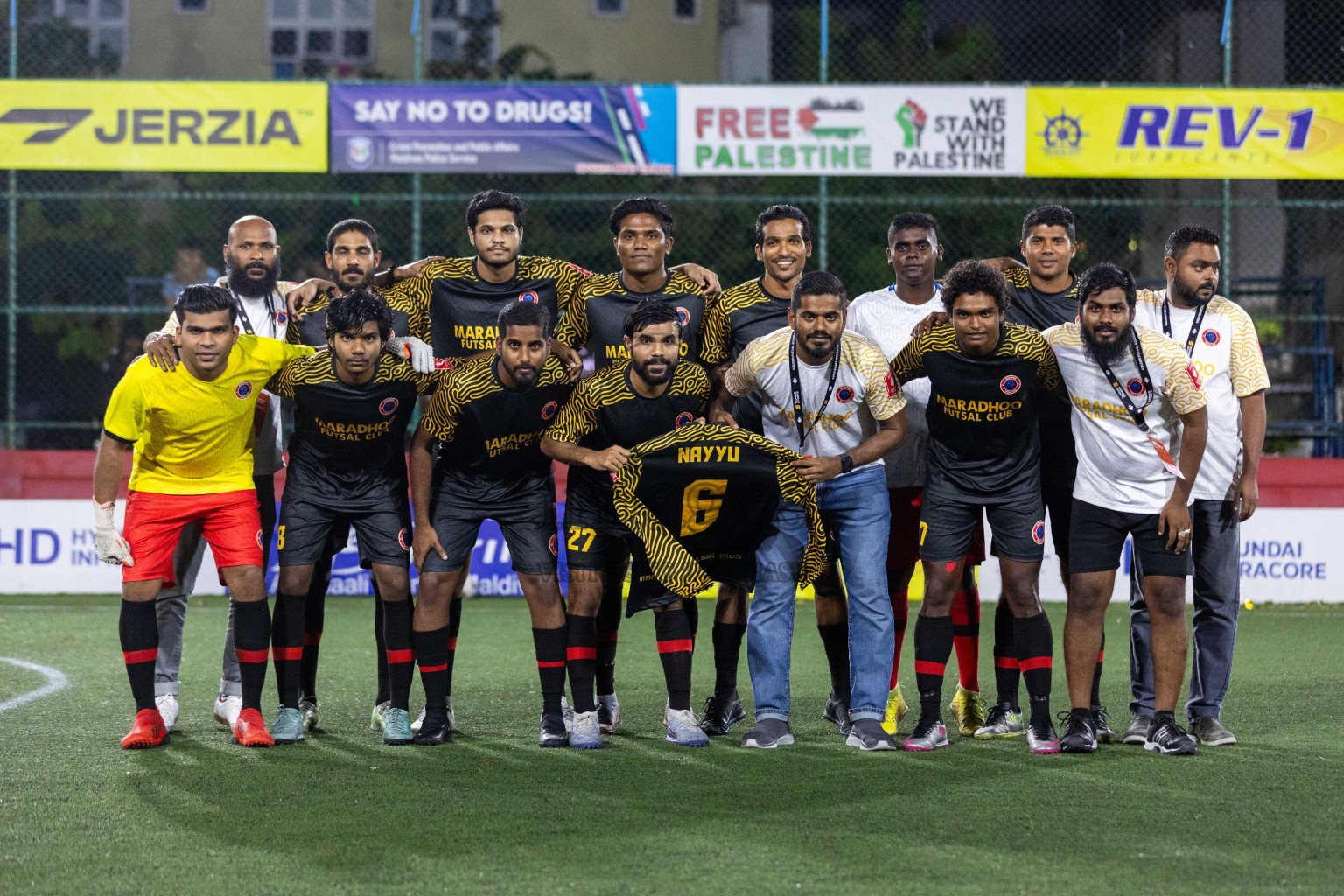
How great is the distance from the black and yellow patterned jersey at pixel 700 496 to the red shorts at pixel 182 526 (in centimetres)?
153

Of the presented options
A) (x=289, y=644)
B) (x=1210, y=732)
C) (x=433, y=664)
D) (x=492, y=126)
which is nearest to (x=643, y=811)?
(x=433, y=664)

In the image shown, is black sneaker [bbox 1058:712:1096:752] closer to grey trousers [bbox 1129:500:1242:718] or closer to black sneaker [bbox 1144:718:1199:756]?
black sneaker [bbox 1144:718:1199:756]

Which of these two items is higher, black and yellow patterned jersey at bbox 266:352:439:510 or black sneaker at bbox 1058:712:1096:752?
black and yellow patterned jersey at bbox 266:352:439:510

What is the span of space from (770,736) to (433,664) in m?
1.34

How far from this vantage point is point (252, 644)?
5789mm

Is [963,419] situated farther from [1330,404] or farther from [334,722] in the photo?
[1330,404]

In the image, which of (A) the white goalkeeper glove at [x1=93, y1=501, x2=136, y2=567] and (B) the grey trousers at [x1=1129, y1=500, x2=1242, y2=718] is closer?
(A) the white goalkeeper glove at [x1=93, y1=501, x2=136, y2=567]

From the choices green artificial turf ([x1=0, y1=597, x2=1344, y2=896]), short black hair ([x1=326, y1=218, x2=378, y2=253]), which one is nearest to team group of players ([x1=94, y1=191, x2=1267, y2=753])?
green artificial turf ([x1=0, y1=597, x2=1344, y2=896])

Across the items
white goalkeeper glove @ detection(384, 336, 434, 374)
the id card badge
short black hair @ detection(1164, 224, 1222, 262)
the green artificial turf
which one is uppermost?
short black hair @ detection(1164, 224, 1222, 262)

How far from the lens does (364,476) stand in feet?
19.2

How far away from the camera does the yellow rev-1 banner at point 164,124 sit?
12594 millimetres

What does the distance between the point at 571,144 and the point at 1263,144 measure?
20.1 ft

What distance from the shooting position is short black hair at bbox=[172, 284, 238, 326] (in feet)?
18.5

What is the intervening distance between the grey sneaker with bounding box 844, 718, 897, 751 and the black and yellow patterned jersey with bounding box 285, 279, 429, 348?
7.94 feet
